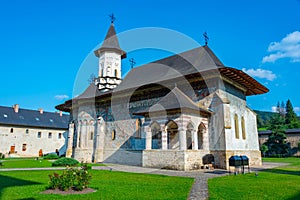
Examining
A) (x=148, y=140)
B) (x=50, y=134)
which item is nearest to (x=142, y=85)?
(x=148, y=140)

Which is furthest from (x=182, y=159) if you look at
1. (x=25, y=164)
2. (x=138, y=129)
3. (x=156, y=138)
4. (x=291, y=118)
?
(x=291, y=118)

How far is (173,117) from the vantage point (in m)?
13.5

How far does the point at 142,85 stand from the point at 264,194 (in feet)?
41.1

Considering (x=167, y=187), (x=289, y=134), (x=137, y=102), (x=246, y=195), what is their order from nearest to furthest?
(x=246, y=195), (x=167, y=187), (x=137, y=102), (x=289, y=134)

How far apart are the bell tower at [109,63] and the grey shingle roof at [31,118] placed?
16.4 m

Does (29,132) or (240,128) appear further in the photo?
(29,132)

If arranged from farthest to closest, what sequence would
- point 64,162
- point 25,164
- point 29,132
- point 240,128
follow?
1. point 29,132
2. point 25,164
3. point 240,128
4. point 64,162

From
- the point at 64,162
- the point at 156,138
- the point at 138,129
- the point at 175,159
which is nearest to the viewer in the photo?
the point at 175,159

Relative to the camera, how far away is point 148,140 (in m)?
14.6

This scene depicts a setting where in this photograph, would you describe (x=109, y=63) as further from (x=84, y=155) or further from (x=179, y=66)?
(x=179, y=66)

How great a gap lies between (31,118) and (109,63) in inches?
760

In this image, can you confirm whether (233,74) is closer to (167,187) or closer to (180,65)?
(180,65)

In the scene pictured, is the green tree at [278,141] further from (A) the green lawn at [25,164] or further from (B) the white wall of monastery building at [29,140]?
(B) the white wall of monastery building at [29,140]

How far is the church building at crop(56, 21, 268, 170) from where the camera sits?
13682 mm
